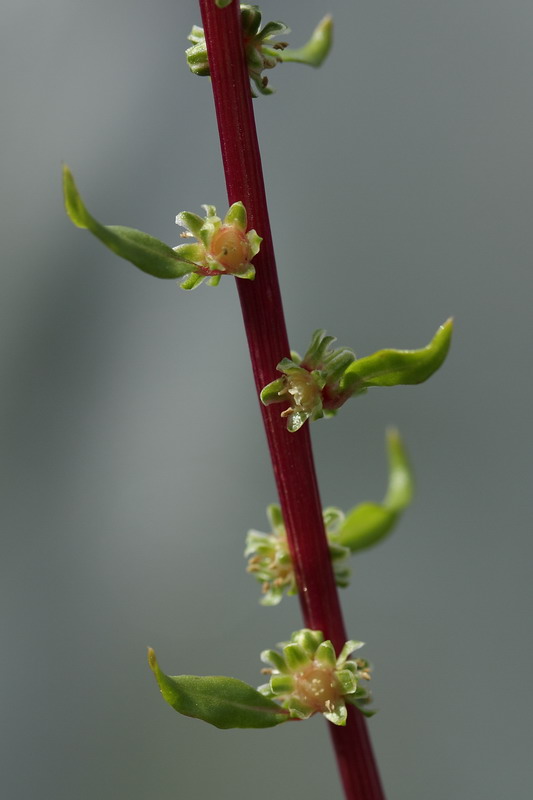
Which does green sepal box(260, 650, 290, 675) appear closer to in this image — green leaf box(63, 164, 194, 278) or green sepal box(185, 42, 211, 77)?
green leaf box(63, 164, 194, 278)

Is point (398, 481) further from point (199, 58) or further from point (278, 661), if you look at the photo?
point (199, 58)

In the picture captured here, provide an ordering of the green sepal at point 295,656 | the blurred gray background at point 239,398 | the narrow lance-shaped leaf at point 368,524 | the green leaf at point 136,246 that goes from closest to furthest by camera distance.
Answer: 1. the green leaf at point 136,246
2. the green sepal at point 295,656
3. the narrow lance-shaped leaf at point 368,524
4. the blurred gray background at point 239,398

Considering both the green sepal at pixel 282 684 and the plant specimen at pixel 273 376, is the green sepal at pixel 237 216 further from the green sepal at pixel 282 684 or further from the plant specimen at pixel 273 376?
the green sepal at pixel 282 684

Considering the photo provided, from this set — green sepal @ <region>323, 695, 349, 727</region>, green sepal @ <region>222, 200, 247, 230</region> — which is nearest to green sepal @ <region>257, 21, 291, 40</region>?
green sepal @ <region>222, 200, 247, 230</region>

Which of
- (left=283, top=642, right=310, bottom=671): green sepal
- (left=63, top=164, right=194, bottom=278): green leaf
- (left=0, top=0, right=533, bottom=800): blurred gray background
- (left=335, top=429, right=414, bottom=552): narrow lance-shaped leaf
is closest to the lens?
(left=63, top=164, right=194, bottom=278): green leaf

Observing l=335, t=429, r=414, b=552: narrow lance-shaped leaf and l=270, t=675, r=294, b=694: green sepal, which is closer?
l=270, t=675, r=294, b=694: green sepal

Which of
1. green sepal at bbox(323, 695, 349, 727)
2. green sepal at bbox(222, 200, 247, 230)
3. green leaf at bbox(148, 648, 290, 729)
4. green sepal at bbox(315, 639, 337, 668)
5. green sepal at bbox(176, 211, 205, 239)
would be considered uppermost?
green sepal at bbox(176, 211, 205, 239)

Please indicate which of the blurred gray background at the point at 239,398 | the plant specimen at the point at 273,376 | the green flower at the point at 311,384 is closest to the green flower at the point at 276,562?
the plant specimen at the point at 273,376
